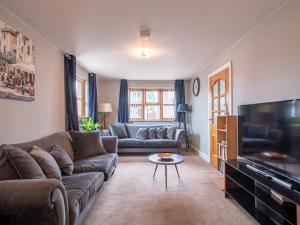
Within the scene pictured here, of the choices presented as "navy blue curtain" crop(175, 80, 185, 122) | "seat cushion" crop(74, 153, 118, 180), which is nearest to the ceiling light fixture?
"seat cushion" crop(74, 153, 118, 180)

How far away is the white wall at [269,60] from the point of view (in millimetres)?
2027

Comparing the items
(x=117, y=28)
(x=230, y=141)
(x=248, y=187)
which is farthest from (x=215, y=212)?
(x=117, y=28)

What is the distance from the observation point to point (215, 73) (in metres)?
4.23

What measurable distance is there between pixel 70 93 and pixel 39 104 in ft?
3.06

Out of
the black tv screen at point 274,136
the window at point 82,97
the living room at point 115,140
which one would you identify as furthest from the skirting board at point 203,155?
the window at point 82,97

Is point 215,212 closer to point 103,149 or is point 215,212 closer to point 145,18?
point 103,149

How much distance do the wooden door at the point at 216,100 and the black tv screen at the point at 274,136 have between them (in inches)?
44.3

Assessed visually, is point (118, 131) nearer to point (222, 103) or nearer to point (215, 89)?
point (215, 89)

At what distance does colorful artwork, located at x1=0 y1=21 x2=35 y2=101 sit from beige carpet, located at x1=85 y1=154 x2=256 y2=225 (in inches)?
65.0

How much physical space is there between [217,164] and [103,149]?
2.24 meters

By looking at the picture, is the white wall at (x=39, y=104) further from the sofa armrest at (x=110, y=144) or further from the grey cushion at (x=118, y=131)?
the grey cushion at (x=118, y=131)

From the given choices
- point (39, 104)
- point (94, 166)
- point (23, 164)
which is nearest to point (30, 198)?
point (23, 164)

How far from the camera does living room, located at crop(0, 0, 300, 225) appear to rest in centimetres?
177

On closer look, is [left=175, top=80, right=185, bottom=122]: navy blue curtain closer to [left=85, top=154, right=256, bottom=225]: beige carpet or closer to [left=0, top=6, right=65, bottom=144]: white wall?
[left=85, top=154, right=256, bottom=225]: beige carpet
